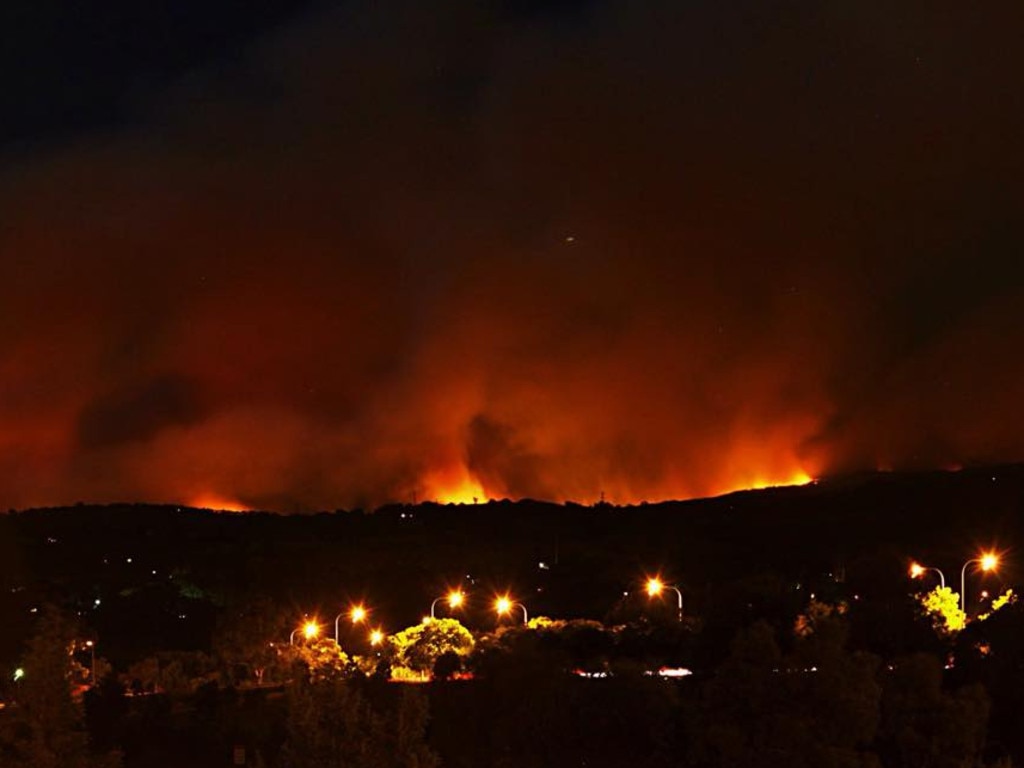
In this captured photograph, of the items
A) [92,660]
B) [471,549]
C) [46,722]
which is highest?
[471,549]

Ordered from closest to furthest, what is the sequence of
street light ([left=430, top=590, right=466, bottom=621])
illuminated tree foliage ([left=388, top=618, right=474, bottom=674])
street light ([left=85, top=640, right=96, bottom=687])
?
illuminated tree foliage ([left=388, top=618, right=474, bottom=674]) < street light ([left=85, top=640, right=96, bottom=687]) < street light ([left=430, top=590, right=466, bottom=621])

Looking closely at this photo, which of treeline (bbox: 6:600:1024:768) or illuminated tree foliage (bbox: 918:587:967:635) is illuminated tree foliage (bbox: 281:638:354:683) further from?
illuminated tree foliage (bbox: 918:587:967:635)

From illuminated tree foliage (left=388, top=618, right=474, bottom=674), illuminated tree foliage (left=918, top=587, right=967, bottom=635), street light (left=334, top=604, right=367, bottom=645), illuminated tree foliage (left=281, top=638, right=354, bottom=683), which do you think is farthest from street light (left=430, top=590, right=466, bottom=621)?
illuminated tree foliage (left=918, top=587, right=967, bottom=635)

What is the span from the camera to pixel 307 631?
56.0 metres

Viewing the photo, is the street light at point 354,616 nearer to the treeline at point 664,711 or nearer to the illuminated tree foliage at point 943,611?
the treeline at point 664,711

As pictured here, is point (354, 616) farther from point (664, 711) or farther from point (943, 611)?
point (664, 711)

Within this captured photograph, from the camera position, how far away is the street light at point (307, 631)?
55.8 m

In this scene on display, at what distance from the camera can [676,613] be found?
48.9 meters

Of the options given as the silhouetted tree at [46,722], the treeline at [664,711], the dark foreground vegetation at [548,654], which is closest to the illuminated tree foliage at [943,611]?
the dark foreground vegetation at [548,654]

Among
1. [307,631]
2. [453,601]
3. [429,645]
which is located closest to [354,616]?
[307,631]

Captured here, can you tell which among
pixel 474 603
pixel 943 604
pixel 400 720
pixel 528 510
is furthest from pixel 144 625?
pixel 528 510

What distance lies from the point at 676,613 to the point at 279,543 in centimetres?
5448

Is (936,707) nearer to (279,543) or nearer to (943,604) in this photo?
(943,604)

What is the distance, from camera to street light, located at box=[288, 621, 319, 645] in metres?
55.8
